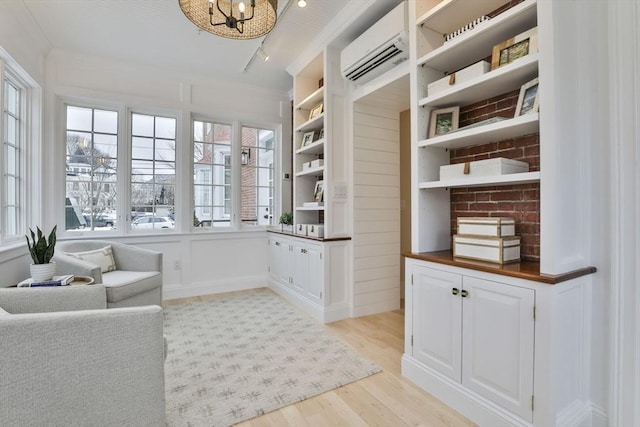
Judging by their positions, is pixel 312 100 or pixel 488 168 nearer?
pixel 488 168

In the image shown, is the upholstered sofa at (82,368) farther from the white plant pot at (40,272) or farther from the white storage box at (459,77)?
the white storage box at (459,77)

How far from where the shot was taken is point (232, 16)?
1.89 meters

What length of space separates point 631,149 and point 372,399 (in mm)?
1884

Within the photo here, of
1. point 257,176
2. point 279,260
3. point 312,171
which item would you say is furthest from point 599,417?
point 257,176

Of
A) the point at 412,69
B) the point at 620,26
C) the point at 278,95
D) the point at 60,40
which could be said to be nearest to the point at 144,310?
the point at 412,69

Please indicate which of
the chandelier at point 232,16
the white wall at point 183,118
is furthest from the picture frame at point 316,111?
the chandelier at point 232,16

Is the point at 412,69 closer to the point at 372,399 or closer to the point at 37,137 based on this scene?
the point at 372,399

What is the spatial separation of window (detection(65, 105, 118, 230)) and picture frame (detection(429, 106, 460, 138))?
3.54 metres

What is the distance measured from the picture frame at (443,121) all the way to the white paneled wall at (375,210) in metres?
1.13

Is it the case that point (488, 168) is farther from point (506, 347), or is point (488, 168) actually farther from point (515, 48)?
point (506, 347)

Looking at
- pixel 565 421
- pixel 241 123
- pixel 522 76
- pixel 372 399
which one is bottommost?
pixel 372 399

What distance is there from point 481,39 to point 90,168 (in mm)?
4002

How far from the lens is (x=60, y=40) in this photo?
314cm

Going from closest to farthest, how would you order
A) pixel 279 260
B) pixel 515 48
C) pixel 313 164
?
1. pixel 515 48
2. pixel 313 164
3. pixel 279 260
